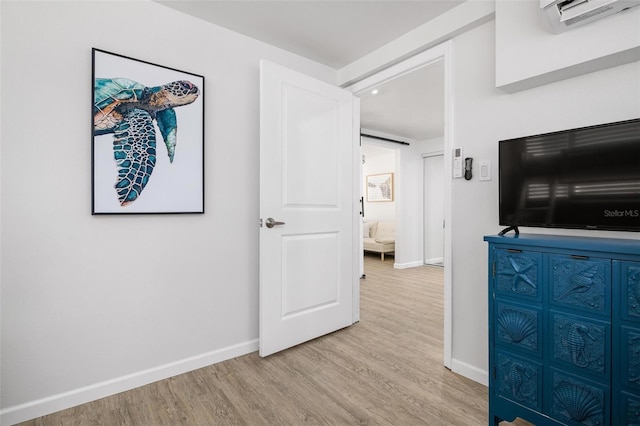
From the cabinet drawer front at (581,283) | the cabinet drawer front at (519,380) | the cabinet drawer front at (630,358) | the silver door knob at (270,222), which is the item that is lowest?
the cabinet drawer front at (519,380)

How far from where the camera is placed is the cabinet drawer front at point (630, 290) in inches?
46.0

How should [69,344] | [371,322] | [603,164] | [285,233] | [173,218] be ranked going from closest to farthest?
[603,164]
[69,344]
[173,218]
[285,233]
[371,322]

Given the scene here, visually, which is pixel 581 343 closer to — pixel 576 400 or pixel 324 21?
pixel 576 400

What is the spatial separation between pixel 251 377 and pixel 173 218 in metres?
1.15

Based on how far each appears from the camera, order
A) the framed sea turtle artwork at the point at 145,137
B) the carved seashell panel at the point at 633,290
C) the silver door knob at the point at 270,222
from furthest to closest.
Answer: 1. the silver door knob at the point at 270,222
2. the framed sea turtle artwork at the point at 145,137
3. the carved seashell panel at the point at 633,290

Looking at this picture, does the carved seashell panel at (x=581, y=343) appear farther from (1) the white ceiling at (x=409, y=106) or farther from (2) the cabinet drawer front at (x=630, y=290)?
(1) the white ceiling at (x=409, y=106)

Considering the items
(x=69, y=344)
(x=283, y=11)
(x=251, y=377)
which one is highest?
(x=283, y=11)

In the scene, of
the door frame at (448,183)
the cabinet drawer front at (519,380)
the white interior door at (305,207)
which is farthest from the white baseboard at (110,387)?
the cabinet drawer front at (519,380)

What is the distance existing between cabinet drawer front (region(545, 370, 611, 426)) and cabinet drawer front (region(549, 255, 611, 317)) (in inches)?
11.8

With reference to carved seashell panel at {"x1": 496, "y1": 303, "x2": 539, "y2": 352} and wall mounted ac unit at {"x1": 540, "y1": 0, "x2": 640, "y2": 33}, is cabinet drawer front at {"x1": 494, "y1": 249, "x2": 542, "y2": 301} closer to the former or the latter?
carved seashell panel at {"x1": 496, "y1": 303, "x2": 539, "y2": 352}

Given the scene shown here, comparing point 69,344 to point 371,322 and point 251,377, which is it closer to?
point 251,377

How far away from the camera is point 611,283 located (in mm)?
1221

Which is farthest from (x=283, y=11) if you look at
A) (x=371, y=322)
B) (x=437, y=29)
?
(x=371, y=322)

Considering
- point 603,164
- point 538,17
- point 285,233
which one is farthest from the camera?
point 285,233
